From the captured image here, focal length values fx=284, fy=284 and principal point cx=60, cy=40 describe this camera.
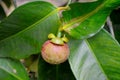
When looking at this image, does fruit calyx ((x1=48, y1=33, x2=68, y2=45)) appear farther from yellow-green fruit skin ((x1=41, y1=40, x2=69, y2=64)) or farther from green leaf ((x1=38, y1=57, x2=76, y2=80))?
green leaf ((x1=38, y1=57, x2=76, y2=80))

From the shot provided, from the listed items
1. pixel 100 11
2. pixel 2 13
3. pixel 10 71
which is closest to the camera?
pixel 100 11

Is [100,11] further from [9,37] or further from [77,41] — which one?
[9,37]

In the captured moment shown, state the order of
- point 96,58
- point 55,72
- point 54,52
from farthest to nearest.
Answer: point 55,72 → point 96,58 → point 54,52

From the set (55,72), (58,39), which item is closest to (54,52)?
(58,39)

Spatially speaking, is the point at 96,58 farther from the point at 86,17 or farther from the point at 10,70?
the point at 10,70

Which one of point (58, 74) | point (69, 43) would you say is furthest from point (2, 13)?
point (69, 43)
